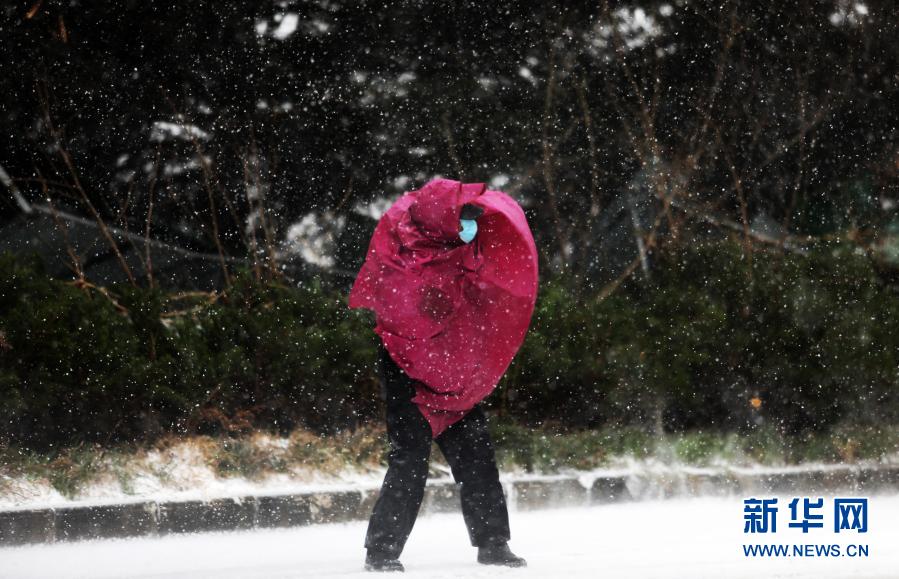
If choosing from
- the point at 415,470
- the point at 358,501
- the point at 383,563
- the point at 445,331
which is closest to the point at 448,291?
the point at 445,331

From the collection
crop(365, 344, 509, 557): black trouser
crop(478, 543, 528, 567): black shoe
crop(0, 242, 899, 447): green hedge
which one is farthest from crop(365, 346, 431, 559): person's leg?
crop(0, 242, 899, 447): green hedge

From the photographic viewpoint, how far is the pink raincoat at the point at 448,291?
4.91 metres

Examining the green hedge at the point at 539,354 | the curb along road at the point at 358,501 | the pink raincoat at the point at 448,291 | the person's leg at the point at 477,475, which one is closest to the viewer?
the pink raincoat at the point at 448,291

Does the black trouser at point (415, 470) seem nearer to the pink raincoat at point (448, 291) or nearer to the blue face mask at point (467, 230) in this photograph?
the pink raincoat at point (448, 291)

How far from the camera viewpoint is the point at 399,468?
5.00m

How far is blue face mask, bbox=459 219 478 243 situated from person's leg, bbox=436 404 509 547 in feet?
2.28

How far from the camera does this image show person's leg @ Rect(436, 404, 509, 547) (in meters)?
5.11

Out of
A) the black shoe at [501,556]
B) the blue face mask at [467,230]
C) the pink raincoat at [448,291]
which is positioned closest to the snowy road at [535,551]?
the black shoe at [501,556]

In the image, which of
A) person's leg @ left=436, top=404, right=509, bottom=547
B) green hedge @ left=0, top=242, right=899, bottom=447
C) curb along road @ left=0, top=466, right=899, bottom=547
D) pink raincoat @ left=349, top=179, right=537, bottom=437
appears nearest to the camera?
pink raincoat @ left=349, top=179, right=537, bottom=437

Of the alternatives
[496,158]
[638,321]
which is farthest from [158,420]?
[496,158]

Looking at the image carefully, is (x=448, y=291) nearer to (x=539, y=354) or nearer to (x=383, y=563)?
(x=383, y=563)

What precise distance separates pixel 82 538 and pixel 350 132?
6386 mm

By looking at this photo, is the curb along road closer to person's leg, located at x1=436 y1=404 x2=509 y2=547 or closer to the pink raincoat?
person's leg, located at x1=436 y1=404 x2=509 y2=547

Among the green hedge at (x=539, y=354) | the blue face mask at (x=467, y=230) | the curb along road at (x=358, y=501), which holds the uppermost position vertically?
the blue face mask at (x=467, y=230)
